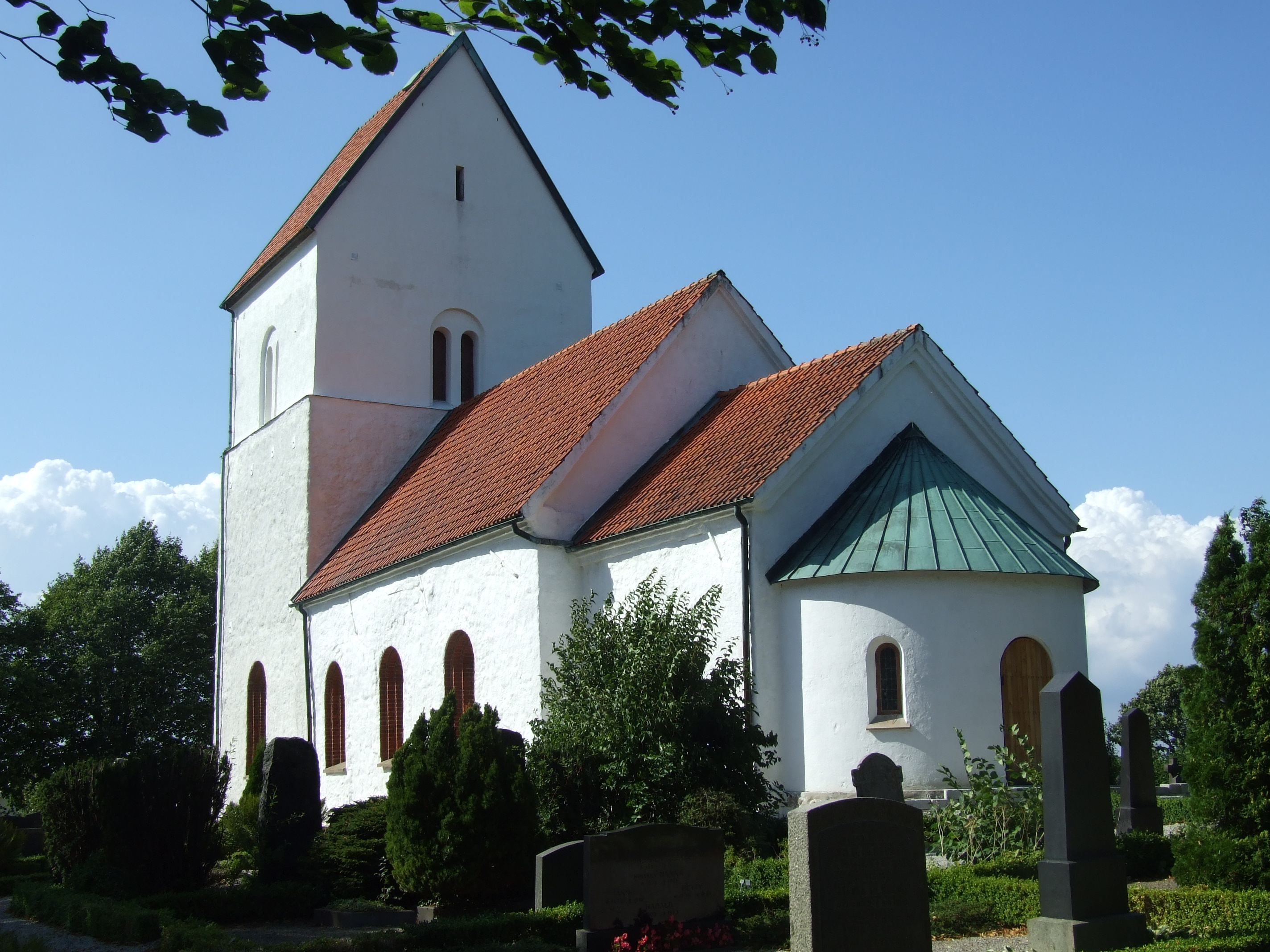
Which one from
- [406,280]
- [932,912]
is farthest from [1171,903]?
[406,280]

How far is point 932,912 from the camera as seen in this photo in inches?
388

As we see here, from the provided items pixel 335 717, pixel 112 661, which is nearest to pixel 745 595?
pixel 335 717

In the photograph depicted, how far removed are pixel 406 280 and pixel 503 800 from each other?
45.7ft

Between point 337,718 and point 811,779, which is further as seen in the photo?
point 337,718

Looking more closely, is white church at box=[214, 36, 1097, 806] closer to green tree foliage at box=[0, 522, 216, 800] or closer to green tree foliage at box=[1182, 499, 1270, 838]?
green tree foliage at box=[1182, 499, 1270, 838]

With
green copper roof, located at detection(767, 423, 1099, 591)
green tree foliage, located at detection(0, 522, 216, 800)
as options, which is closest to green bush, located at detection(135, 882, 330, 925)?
green copper roof, located at detection(767, 423, 1099, 591)

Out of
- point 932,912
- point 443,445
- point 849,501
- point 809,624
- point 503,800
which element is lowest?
point 932,912

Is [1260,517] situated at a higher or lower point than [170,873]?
higher

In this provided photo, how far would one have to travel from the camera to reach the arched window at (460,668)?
1781 cm

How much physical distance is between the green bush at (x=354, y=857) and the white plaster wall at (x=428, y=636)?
254 centimetres

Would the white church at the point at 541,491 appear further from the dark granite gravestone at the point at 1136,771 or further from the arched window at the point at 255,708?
the dark granite gravestone at the point at 1136,771

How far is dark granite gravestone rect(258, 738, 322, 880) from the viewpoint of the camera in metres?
13.7

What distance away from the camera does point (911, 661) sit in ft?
45.0

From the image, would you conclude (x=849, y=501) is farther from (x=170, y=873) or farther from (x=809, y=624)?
(x=170, y=873)
